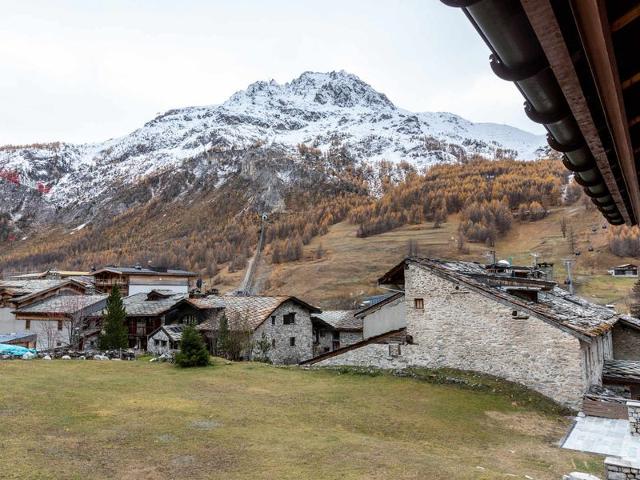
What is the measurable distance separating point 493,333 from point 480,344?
2.95ft

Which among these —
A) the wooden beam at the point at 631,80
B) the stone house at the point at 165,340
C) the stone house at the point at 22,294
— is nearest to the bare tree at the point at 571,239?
the stone house at the point at 165,340

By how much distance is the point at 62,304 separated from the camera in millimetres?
46375

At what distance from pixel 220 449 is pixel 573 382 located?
1494 centimetres

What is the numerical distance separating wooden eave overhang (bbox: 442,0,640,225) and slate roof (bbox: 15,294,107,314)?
47.3m

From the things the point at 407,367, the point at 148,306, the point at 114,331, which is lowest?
the point at 407,367

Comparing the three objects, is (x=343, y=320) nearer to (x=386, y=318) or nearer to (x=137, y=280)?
(x=386, y=318)

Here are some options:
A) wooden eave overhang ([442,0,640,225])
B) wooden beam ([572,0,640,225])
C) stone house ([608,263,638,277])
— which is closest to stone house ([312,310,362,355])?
wooden eave overhang ([442,0,640,225])

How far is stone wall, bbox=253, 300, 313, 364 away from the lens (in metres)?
39.3

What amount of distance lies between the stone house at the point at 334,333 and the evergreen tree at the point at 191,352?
726 inches

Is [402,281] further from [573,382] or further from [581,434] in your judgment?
[581,434]

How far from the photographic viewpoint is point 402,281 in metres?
28.0

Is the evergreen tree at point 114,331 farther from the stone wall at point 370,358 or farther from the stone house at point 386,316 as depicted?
the stone house at point 386,316

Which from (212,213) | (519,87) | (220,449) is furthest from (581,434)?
(212,213)

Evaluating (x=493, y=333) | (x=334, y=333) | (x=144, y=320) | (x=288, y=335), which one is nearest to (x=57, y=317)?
(x=144, y=320)
